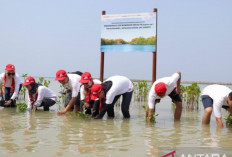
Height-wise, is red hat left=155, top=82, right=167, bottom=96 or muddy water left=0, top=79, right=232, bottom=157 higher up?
red hat left=155, top=82, right=167, bottom=96

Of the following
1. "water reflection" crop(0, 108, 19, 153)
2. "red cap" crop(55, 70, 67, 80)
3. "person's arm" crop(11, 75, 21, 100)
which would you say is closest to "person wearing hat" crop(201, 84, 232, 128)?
"red cap" crop(55, 70, 67, 80)

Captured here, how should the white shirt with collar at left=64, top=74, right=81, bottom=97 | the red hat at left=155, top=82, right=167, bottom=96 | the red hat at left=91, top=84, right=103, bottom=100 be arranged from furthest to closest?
1. the white shirt with collar at left=64, top=74, right=81, bottom=97
2. the red hat at left=91, top=84, right=103, bottom=100
3. the red hat at left=155, top=82, right=167, bottom=96

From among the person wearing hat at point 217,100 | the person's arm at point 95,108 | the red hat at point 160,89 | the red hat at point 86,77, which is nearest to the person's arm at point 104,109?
the person's arm at point 95,108

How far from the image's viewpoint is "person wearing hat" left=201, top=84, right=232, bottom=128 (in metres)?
6.34

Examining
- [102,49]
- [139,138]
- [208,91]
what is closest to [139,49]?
[102,49]

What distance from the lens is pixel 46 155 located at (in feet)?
13.1

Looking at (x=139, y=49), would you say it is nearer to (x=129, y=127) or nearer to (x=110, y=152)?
(x=129, y=127)

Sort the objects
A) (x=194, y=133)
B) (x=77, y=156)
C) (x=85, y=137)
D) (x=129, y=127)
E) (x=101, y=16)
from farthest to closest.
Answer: (x=101, y=16) → (x=129, y=127) → (x=194, y=133) → (x=85, y=137) → (x=77, y=156)

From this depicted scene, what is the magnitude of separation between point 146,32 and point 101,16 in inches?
70.9

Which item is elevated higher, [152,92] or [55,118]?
[152,92]

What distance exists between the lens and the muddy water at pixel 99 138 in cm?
425

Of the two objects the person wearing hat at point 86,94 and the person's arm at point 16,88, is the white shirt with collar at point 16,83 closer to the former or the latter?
the person's arm at point 16,88

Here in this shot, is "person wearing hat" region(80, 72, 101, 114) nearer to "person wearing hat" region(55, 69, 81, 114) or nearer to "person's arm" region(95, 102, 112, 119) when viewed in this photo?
Answer: "person wearing hat" region(55, 69, 81, 114)

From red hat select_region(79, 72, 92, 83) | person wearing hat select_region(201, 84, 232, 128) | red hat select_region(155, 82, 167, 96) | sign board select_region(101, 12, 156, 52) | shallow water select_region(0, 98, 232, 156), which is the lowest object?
shallow water select_region(0, 98, 232, 156)
